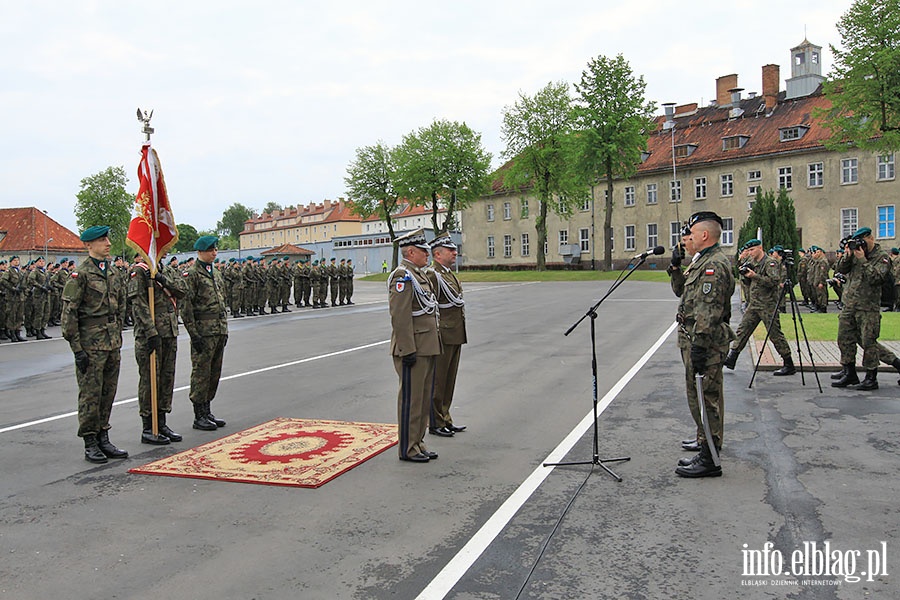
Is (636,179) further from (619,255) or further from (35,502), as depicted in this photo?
(35,502)

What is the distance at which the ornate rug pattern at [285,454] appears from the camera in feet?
20.1

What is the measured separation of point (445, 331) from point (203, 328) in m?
2.81

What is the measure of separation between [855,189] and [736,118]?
→ 559 inches

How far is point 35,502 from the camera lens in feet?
18.2

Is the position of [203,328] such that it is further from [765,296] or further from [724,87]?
[724,87]

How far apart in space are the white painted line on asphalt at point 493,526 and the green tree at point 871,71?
113ft

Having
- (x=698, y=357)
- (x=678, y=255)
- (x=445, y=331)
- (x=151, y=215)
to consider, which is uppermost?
(x=151, y=215)

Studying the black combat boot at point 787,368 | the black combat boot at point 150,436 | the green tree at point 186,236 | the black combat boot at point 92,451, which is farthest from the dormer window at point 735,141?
the green tree at point 186,236

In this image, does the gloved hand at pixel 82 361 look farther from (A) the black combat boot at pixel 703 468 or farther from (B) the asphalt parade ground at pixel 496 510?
(A) the black combat boot at pixel 703 468

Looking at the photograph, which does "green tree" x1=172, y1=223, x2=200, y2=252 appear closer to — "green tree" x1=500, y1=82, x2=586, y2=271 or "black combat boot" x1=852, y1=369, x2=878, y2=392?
"green tree" x1=500, y1=82, x2=586, y2=271

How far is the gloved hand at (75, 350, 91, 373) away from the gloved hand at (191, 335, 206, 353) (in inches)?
49.6

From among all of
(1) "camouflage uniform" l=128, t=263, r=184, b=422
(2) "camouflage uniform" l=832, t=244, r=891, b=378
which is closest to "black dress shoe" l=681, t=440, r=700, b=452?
(2) "camouflage uniform" l=832, t=244, r=891, b=378

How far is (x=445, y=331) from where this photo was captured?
25.8 ft

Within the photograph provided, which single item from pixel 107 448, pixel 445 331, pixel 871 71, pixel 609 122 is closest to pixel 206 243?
pixel 107 448
